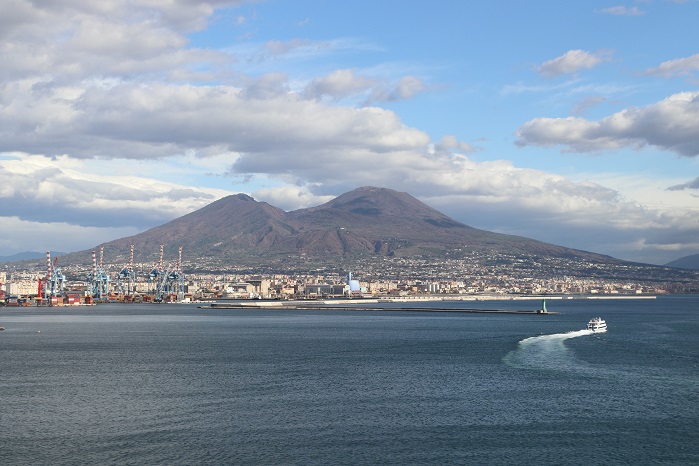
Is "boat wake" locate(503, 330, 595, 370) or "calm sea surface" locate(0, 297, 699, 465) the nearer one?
"calm sea surface" locate(0, 297, 699, 465)

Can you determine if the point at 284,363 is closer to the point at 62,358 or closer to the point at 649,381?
the point at 62,358

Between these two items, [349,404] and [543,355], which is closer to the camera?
[349,404]

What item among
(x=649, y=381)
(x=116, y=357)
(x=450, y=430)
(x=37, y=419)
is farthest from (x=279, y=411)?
(x=116, y=357)

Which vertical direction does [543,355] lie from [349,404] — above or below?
below
